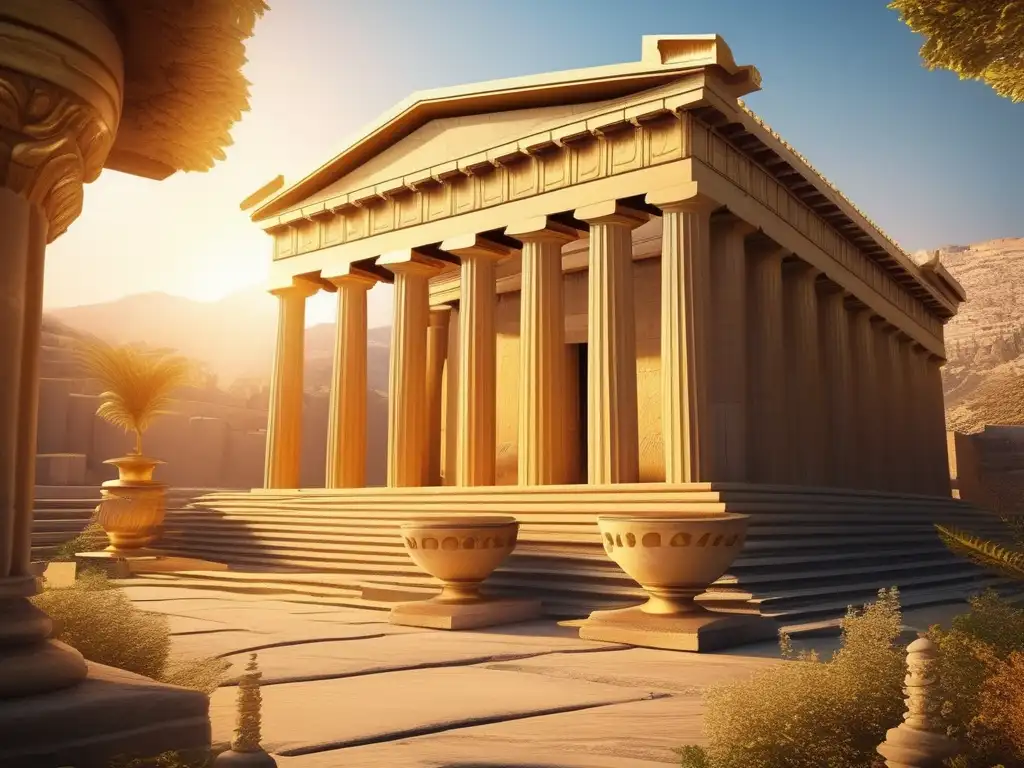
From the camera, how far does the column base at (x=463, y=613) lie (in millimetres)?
11469

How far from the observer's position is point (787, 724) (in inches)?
178

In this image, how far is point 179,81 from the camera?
18.0 ft

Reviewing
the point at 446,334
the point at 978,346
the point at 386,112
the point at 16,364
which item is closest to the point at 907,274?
the point at 446,334

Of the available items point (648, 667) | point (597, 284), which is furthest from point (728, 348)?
point (648, 667)

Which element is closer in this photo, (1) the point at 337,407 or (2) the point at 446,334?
(1) the point at 337,407

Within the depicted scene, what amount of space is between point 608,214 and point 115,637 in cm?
1522

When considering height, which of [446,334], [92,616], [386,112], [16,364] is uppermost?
[386,112]

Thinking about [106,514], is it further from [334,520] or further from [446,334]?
[446,334]

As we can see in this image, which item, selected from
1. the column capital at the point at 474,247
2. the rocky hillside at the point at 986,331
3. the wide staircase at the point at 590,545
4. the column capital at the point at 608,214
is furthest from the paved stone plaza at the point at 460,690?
the rocky hillside at the point at 986,331

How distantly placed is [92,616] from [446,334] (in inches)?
982

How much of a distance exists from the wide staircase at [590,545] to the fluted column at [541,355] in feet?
5.79

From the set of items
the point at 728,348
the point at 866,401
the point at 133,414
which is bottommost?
the point at 133,414

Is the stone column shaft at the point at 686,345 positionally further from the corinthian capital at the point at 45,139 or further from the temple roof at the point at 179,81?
the corinthian capital at the point at 45,139

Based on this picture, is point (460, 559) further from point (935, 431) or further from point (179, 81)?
point (935, 431)
